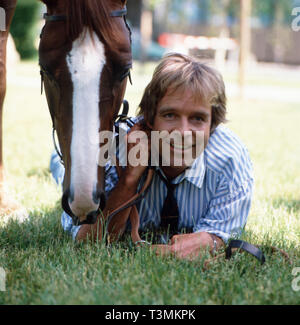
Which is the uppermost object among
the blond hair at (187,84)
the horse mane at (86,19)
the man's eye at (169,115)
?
the horse mane at (86,19)

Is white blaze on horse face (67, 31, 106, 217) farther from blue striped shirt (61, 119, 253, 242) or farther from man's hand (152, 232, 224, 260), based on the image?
blue striped shirt (61, 119, 253, 242)

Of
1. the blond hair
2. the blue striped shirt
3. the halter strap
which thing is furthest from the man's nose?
the halter strap

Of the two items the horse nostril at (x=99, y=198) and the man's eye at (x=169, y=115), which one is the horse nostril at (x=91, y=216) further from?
the man's eye at (x=169, y=115)

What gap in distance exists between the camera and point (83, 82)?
77.4 inches

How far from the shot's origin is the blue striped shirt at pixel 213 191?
269 centimetres

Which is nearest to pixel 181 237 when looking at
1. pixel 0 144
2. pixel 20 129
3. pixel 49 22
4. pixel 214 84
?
pixel 214 84

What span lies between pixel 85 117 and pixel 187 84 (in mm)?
775

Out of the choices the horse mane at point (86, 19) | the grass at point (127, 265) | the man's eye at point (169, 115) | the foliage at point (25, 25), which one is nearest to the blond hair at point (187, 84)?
the man's eye at point (169, 115)

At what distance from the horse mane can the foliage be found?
18.0 meters

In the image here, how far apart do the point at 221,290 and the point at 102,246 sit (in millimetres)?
699

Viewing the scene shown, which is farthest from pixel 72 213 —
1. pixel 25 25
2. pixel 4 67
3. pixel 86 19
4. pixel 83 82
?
pixel 25 25

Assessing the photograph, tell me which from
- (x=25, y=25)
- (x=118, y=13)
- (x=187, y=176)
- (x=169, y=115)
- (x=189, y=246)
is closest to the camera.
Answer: (x=118, y=13)

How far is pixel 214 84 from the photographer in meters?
2.62

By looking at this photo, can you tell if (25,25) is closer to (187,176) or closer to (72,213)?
(187,176)
